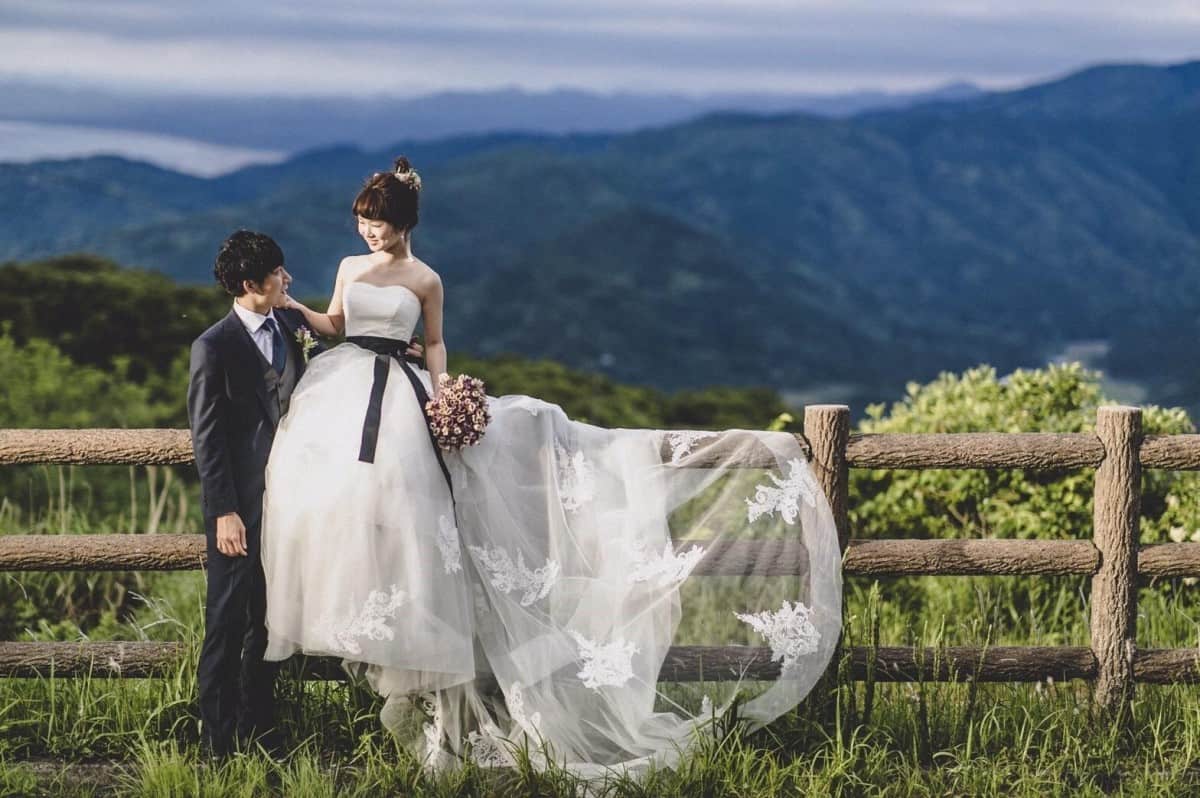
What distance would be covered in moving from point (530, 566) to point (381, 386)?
3.13ft

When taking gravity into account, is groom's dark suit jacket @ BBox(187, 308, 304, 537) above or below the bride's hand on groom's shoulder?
below

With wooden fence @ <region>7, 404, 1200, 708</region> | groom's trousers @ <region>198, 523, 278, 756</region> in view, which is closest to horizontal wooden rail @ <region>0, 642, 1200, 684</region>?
wooden fence @ <region>7, 404, 1200, 708</region>

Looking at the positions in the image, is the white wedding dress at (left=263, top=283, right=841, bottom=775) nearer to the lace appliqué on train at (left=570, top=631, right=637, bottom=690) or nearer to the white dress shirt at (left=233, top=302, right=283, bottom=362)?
the lace appliqué on train at (left=570, top=631, right=637, bottom=690)

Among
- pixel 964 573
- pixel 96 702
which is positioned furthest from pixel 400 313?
pixel 964 573

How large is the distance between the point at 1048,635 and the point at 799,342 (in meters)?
188

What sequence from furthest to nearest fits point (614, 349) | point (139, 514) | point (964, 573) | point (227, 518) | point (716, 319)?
1. point (716, 319)
2. point (614, 349)
3. point (139, 514)
4. point (964, 573)
5. point (227, 518)

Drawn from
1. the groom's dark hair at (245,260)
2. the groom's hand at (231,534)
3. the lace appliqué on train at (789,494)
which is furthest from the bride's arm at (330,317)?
the lace appliqué on train at (789,494)

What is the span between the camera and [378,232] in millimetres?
5223

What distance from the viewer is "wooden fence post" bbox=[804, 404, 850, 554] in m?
5.60

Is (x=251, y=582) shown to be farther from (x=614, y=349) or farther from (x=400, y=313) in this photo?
(x=614, y=349)

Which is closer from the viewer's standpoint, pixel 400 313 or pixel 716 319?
pixel 400 313

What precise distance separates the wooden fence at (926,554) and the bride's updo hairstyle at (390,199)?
1.33 metres

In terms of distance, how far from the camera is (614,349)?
550 feet

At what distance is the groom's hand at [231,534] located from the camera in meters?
5.05
